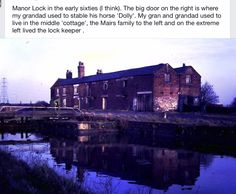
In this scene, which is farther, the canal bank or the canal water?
the canal bank

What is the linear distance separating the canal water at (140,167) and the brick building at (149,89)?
10528 millimetres

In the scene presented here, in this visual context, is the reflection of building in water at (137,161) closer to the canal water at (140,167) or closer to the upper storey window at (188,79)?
the canal water at (140,167)

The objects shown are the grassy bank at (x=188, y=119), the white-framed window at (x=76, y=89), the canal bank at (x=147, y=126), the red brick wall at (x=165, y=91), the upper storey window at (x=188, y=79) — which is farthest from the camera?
the white-framed window at (x=76, y=89)

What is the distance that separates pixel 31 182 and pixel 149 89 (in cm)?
1929

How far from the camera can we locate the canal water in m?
7.45

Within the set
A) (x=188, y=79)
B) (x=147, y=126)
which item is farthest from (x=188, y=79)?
(x=147, y=126)

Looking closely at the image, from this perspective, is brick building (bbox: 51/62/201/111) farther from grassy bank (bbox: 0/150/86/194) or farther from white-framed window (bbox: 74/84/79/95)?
grassy bank (bbox: 0/150/86/194)

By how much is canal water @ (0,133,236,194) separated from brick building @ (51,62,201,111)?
34.5 ft

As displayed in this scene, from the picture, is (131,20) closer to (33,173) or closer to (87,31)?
(87,31)

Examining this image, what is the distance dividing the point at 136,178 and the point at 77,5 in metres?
4.67

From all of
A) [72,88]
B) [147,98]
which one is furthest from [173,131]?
[72,88]

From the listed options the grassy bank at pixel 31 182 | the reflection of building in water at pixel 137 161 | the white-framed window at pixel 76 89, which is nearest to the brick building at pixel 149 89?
the white-framed window at pixel 76 89

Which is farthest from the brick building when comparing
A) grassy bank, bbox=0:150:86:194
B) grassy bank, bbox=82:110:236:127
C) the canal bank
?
grassy bank, bbox=0:150:86:194

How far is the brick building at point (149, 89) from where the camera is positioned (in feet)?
80.4
